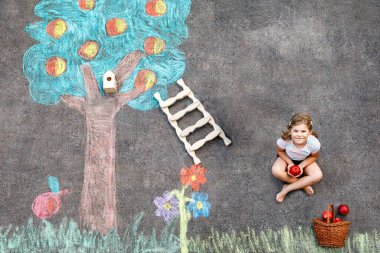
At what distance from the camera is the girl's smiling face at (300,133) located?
428 cm

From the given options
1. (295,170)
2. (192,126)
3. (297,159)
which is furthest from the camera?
(192,126)

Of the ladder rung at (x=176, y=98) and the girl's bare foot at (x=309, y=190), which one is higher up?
the ladder rung at (x=176, y=98)

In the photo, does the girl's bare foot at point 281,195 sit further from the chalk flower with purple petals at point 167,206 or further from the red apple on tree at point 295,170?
the chalk flower with purple petals at point 167,206

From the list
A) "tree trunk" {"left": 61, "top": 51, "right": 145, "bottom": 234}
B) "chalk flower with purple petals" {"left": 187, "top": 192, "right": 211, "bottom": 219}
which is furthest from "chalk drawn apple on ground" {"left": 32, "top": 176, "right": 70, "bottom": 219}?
"chalk flower with purple petals" {"left": 187, "top": 192, "right": 211, "bottom": 219}

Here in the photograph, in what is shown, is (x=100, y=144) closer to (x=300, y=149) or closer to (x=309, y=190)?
(x=300, y=149)

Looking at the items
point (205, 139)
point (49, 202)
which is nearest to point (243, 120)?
point (205, 139)

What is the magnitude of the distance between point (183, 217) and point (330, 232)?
1196mm

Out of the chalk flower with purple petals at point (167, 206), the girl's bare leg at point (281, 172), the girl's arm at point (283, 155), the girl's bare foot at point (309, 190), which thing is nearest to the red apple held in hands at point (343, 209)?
the girl's bare foot at point (309, 190)

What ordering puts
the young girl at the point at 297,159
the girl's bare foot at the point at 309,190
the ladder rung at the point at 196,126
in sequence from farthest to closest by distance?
the ladder rung at the point at 196,126
the girl's bare foot at the point at 309,190
the young girl at the point at 297,159

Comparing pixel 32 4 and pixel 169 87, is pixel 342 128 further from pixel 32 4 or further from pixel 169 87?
pixel 32 4

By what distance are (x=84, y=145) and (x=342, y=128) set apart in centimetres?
228

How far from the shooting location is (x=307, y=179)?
4492 millimetres

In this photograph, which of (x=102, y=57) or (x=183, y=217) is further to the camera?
(x=102, y=57)

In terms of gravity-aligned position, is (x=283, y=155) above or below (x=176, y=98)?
below
